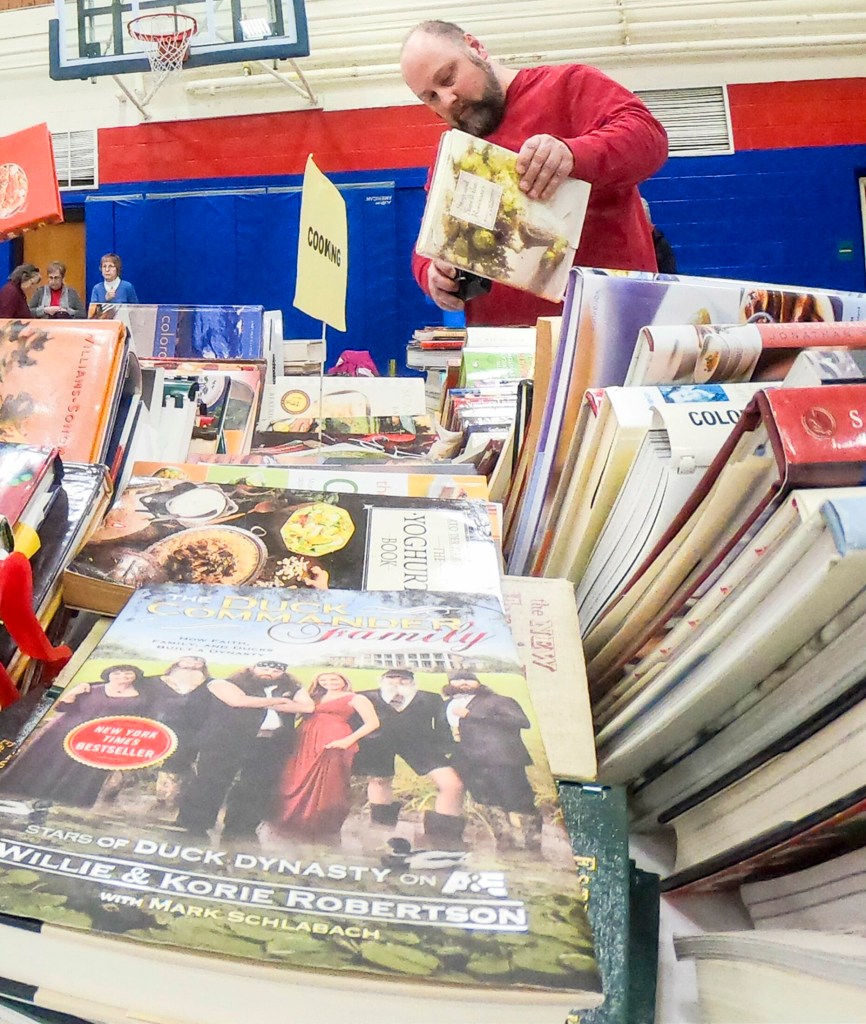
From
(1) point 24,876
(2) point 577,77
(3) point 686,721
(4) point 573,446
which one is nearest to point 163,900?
(1) point 24,876

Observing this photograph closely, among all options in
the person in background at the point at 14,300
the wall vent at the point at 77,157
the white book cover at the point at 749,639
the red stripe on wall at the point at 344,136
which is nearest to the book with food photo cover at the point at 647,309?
the white book cover at the point at 749,639

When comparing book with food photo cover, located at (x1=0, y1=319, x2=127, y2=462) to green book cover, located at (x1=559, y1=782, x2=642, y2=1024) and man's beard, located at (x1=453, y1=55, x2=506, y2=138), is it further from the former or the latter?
man's beard, located at (x1=453, y1=55, x2=506, y2=138)

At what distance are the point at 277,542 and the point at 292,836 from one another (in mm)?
339

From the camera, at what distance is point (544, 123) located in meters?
1.52

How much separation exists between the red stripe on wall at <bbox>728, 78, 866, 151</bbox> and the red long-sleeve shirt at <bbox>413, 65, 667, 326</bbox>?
13.0ft

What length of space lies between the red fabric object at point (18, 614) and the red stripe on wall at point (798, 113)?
5.38 m

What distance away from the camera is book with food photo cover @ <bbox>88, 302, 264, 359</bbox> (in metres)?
3.03

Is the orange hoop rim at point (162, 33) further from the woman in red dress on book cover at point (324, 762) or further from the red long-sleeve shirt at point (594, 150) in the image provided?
the woman in red dress on book cover at point (324, 762)

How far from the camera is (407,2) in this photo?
475 cm

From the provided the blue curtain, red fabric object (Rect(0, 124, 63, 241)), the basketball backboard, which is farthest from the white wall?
red fabric object (Rect(0, 124, 63, 241))

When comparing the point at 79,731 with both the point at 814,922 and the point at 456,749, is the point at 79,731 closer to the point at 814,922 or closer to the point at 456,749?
the point at 456,749

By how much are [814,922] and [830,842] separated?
5 centimetres

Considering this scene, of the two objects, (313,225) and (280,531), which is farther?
(313,225)

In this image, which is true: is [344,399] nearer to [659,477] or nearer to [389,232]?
[659,477]
